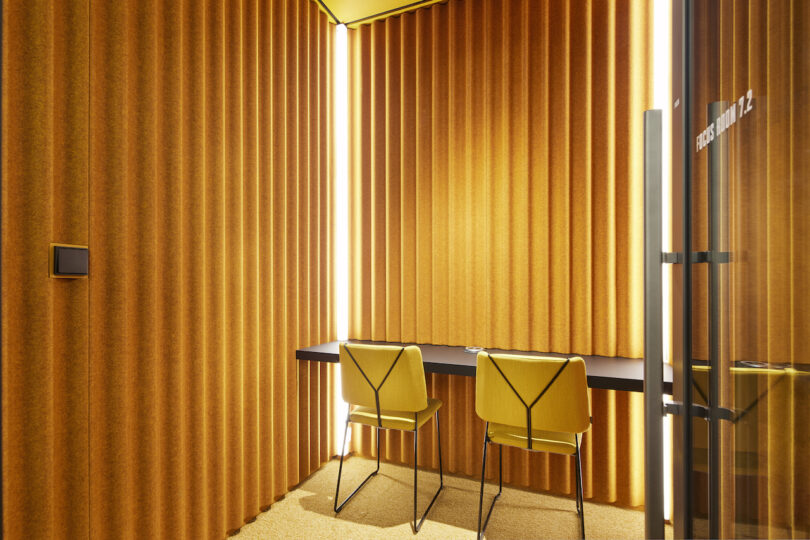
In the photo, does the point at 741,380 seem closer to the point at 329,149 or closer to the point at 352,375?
the point at 352,375

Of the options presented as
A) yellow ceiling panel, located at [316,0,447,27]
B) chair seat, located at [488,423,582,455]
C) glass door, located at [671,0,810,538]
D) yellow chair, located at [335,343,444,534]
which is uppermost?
yellow ceiling panel, located at [316,0,447,27]

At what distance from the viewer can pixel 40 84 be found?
3.82ft

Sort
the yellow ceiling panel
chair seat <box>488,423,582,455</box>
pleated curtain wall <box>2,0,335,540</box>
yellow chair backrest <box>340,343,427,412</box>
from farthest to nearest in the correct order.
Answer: the yellow ceiling panel, yellow chair backrest <box>340,343,427,412</box>, chair seat <box>488,423,582,455</box>, pleated curtain wall <box>2,0,335,540</box>

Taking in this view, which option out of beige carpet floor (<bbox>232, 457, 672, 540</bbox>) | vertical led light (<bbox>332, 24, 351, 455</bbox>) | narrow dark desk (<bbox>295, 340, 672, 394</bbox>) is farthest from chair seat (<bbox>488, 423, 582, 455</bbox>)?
vertical led light (<bbox>332, 24, 351, 455</bbox>)

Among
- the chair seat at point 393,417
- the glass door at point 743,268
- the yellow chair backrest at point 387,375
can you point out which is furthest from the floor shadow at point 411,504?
the glass door at point 743,268

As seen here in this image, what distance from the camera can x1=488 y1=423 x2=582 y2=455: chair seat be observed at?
170cm

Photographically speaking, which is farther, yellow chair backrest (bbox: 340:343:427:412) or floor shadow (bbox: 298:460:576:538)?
floor shadow (bbox: 298:460:576:538)

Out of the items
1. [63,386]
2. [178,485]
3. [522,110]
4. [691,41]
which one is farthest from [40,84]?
[522,110]

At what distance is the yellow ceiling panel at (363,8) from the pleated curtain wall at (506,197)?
0.06m

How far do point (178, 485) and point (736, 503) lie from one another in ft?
5.95

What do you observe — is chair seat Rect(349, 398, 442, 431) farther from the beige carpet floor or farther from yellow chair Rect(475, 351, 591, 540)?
the beige carpet floor

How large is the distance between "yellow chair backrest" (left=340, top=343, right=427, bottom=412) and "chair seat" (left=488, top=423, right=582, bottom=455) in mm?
366

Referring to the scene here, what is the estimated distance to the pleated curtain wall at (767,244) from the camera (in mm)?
422

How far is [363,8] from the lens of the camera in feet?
8.14
